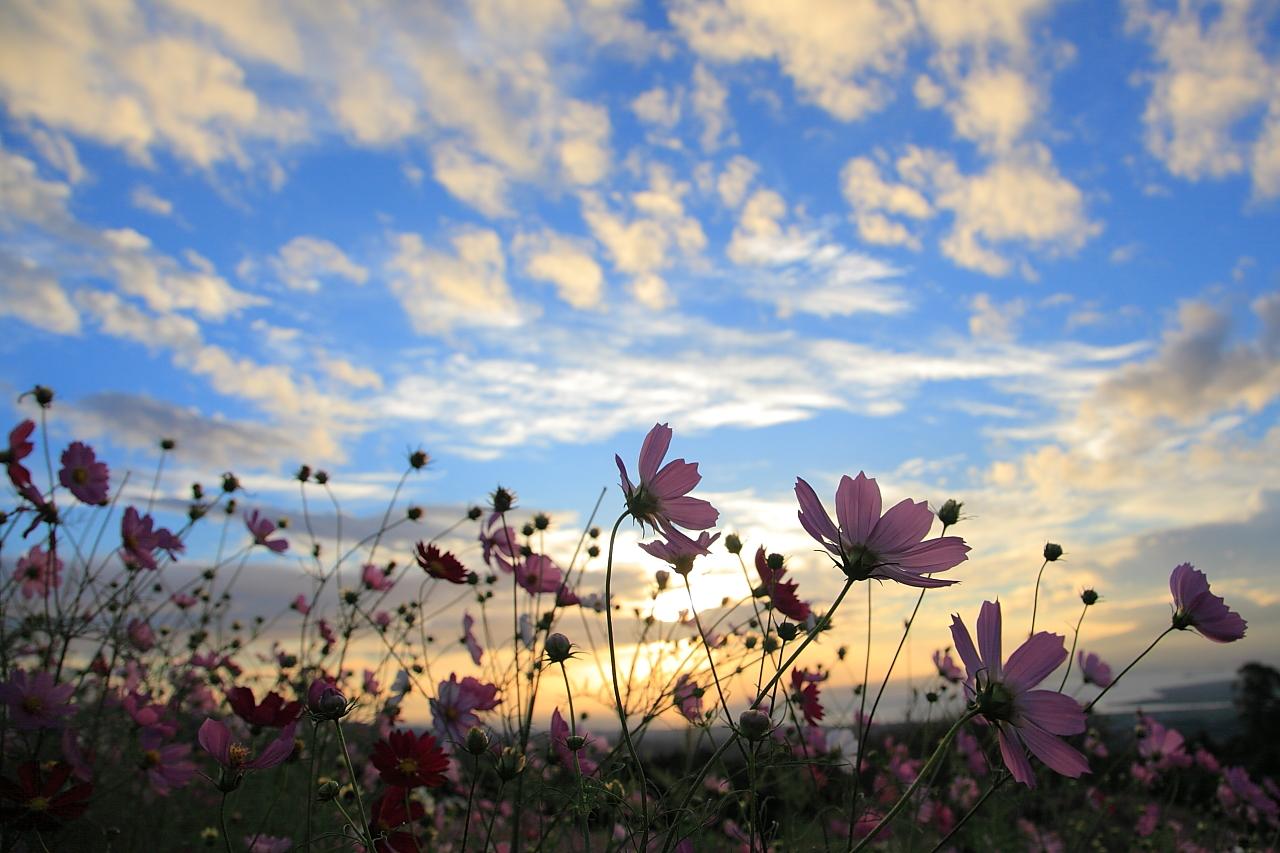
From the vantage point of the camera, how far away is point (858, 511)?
891 mm

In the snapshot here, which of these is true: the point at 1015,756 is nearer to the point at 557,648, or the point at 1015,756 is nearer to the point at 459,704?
the point at 557,648

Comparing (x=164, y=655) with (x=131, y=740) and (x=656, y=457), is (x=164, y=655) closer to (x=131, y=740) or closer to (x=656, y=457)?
(x=131, y=740)

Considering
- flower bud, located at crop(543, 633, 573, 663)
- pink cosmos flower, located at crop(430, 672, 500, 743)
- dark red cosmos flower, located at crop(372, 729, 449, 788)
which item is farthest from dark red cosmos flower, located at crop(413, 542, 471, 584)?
flower bud, located at crop(543, 633, 573, 663)

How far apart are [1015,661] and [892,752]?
8.48 feet

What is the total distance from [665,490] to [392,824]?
2.25ft


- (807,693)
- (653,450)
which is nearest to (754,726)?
(653,450)

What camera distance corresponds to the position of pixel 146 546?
2.38 m

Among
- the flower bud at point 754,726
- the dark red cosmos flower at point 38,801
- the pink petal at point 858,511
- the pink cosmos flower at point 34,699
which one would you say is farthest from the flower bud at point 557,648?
the pink cosmos flower at point 34,699

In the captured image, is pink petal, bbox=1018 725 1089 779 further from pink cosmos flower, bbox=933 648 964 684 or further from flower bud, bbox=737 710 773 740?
pink cosmos flower, bbox=933 648 964 684

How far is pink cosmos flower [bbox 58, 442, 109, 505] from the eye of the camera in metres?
2.07

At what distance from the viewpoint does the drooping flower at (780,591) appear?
1530 millimetres

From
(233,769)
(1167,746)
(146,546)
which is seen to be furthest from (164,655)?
(1167,746)

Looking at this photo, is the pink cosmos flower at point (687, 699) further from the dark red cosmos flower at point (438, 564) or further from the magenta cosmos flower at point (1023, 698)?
the magenta cosmos flower at point (1023, 698)

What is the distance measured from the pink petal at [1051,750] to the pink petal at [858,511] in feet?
0.80
